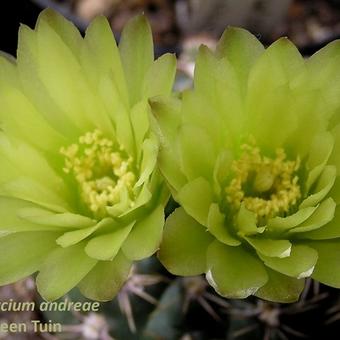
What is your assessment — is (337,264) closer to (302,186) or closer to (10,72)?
(302,186)

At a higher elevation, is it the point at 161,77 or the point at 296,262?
the point at 161,77

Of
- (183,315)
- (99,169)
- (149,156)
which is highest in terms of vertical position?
(149,156)

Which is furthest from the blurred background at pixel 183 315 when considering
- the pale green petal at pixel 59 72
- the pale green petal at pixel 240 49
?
the pale green petal at pixel 59 72

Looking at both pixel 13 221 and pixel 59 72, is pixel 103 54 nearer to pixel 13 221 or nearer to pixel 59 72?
pixel 59 72

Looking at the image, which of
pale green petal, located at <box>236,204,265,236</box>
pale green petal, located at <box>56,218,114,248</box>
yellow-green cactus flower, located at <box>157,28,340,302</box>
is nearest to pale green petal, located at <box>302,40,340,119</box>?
yellow-green cactus flower, located at <box>157,28,340,302</box>

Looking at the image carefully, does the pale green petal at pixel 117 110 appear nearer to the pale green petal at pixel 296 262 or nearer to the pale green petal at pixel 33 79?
the pale green petal at pixel 33 79

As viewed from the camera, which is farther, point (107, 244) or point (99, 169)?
point (99, 169)

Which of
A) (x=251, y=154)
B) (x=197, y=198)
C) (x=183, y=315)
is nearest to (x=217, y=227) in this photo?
(x=197, y=198)

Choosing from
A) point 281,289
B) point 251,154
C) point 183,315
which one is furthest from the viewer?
point 183,315
